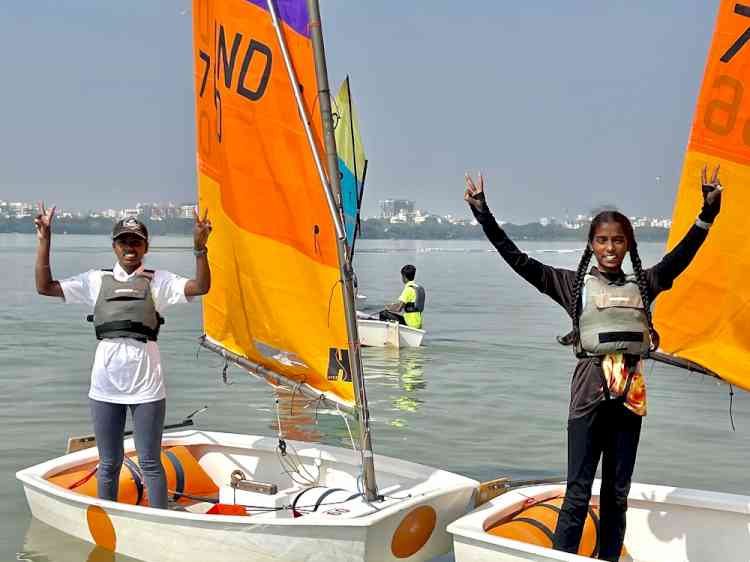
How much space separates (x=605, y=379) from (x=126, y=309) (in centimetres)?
245

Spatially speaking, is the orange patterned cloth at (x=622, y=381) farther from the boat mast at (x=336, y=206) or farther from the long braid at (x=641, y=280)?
the boat mast at (x=336, y=206)

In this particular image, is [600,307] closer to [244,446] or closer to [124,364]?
[124,364]

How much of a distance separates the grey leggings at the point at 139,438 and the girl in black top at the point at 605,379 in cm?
201

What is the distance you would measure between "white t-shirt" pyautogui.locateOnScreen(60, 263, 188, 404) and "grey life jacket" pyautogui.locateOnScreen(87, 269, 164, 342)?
0.11ft

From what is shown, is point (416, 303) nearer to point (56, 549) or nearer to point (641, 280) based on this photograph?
point (56, 549)

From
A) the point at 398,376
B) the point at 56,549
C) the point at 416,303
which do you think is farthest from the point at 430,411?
the point at 56,549

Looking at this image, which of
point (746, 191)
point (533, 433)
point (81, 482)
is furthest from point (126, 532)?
point (533, 433)

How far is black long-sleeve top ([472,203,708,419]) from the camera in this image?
4066 millimetres

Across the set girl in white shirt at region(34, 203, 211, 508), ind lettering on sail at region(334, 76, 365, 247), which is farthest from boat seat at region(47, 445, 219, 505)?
ind lettering on sail at region(334, 76, 365, 247)

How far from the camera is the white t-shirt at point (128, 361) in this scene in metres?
4.93

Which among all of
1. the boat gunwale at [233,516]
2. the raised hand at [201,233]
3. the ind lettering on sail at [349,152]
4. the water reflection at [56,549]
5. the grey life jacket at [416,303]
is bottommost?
the water reflection at [56,549]

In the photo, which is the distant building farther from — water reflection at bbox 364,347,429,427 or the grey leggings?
water reflection at bbox 364,347,429,427

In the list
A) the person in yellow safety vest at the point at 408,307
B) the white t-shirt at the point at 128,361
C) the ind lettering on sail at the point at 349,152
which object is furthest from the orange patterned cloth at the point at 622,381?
the person in yellow safety vest at the point at 408,307

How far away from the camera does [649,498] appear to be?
16.4 feet
